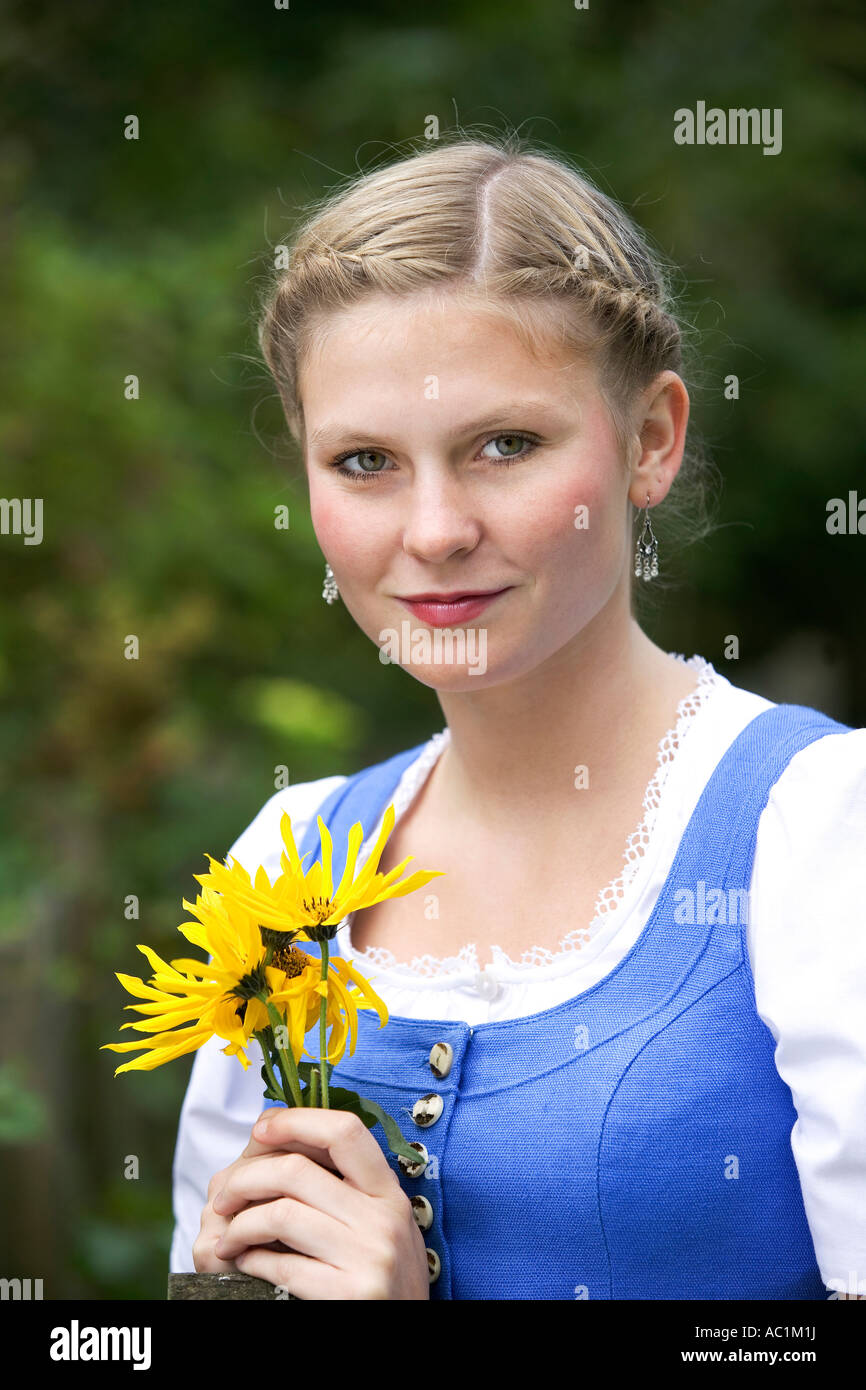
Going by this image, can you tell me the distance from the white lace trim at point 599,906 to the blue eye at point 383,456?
1.28 feet

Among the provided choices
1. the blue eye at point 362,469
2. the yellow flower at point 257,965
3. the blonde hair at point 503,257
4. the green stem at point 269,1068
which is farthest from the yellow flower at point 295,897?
the blonde hair at point 503,257

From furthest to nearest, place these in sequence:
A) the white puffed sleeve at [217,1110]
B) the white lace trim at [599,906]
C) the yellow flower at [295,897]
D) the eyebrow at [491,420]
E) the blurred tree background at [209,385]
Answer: the blurred tree background at [209,385], the white puffed sleeve at [217,1110], the white lace trim at [599,906], the eyebrow at [491,420], the yellow flower at [295,897]

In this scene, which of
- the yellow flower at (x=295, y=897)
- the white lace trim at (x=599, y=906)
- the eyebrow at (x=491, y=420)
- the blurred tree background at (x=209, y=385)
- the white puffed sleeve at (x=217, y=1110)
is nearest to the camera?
the yellow flower at (x=295, y=897)

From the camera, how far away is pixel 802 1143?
1321 millimetres

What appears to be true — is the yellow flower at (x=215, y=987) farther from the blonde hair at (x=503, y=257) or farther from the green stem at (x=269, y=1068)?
the blonde hair at (x=503, y=257)

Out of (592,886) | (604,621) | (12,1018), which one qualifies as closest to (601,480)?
(604,621)

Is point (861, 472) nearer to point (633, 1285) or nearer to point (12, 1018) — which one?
point (12, 1018)

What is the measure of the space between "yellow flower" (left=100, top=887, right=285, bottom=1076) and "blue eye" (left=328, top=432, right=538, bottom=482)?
1.65 feet

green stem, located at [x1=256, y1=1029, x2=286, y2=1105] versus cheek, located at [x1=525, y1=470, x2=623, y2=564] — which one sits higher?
cheek, located at [x1=525, y1=470, x2=623, y2=564]

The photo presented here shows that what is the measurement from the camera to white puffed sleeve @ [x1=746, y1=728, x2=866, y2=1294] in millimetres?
1271

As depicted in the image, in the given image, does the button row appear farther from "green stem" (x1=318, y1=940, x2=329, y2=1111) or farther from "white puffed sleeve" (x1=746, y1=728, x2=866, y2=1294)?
"white puffed sleeve" (x1=746, y1=728, x2=866, y2=1294)

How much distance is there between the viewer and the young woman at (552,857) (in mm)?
1317

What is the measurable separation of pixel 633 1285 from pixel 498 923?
0.41 m

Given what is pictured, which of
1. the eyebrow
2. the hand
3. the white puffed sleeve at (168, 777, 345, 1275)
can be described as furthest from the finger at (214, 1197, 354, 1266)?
the eyebrow
